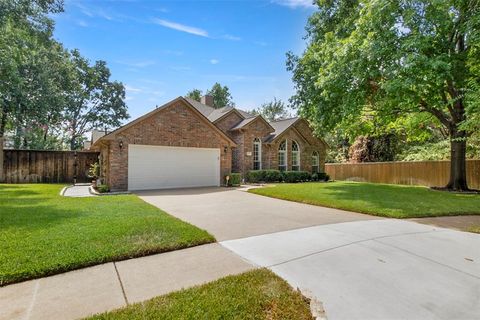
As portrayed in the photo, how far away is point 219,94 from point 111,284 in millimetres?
43283

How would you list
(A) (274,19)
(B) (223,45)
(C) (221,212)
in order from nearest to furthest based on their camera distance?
(C) (221,212) → (A) (274,19) → (B) (223,45)

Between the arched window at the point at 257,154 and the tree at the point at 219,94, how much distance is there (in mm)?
25590

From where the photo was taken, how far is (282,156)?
2112cm

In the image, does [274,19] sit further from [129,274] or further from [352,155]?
[352,155]

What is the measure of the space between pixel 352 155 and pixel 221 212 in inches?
817

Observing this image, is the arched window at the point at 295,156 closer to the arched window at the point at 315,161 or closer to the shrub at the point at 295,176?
the shrub at the point at 295,176

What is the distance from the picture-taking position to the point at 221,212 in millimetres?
7879

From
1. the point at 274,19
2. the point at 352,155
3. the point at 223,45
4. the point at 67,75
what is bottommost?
the point at 352,155

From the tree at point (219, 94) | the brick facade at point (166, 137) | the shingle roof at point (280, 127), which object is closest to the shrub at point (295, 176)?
the shingle roof at point (280, 127)

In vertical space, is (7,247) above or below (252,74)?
below

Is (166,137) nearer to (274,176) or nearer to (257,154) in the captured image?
(257,154)

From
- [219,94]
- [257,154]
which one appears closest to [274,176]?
[257,154]

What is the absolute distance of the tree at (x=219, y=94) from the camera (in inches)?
1750

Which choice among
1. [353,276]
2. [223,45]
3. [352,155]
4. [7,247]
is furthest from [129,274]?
[352,155]
